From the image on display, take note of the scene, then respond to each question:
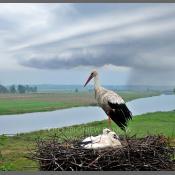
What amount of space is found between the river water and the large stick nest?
0.61 m

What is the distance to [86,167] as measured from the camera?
4.60m

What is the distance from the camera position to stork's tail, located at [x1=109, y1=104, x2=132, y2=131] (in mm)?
5312

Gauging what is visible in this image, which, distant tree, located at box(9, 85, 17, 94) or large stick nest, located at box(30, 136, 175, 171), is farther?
distant tree, located at box(9, 85, 17, 94)

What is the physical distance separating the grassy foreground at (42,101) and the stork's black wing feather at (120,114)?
0.11 meters

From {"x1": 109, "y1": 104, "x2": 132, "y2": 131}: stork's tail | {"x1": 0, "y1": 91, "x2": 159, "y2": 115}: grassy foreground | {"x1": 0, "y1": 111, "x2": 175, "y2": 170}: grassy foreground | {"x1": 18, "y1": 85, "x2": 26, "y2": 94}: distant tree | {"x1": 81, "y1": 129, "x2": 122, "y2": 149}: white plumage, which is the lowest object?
{"x1": 81, "y1": 129, "x2": 122, "y2": 149}: white plumage

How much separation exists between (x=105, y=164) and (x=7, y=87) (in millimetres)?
1305

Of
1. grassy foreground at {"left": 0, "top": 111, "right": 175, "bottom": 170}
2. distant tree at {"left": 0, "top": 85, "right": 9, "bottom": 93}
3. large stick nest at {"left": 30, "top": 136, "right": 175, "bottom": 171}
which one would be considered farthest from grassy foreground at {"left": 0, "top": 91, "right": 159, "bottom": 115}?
large stick nest at {"left": 30, "top": 136, "right": 175, "bottom": 171}

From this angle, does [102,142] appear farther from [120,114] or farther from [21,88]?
[21,88]

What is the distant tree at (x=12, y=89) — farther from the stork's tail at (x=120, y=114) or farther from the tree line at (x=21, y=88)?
the stork's tail at (x=120, y=114)

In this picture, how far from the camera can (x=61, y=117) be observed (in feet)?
18.0

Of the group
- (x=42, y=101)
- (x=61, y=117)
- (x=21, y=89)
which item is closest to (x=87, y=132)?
(x=61, y=117)

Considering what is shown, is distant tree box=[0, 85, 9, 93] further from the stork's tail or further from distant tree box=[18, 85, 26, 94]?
the stork's tail

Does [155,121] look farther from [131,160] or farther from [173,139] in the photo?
[131,160]

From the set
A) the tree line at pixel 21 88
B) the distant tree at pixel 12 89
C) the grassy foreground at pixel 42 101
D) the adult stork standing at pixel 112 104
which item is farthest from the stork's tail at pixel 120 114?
the distant tree at pixel 12 89
